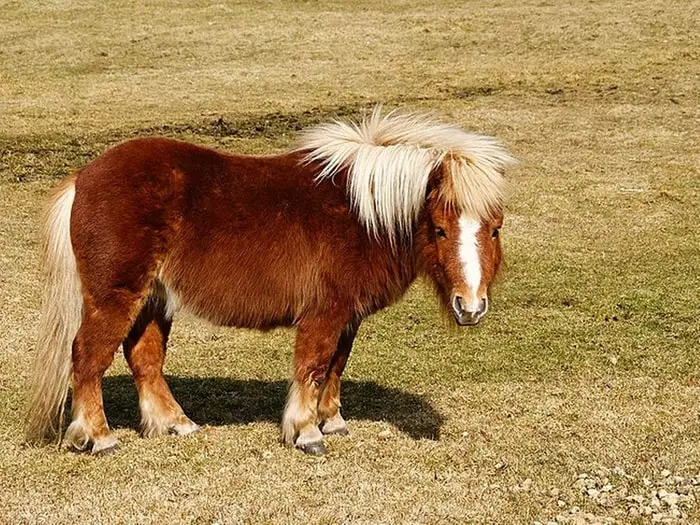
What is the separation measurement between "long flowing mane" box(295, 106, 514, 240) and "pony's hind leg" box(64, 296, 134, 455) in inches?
58.8

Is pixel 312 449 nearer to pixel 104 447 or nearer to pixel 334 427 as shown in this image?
pixel 334 427

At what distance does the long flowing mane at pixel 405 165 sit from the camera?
5531mm

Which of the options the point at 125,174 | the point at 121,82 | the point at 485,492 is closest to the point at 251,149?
the point at 121,82

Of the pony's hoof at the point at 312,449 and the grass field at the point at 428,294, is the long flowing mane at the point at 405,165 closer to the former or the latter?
the pony's hoof at the point at 312,449

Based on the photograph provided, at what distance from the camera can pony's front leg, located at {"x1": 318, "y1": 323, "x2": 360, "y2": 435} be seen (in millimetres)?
6340

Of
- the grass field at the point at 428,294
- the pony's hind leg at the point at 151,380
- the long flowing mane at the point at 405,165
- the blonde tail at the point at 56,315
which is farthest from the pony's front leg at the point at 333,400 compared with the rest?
the blonde tail at the point at 56,315

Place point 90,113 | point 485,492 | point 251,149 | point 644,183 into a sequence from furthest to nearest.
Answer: point 90,113, point 251,149, point 644,183, point 485,492

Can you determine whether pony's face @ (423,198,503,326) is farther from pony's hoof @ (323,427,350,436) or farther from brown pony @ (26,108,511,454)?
pony's hoof @ (323,427,350,436)

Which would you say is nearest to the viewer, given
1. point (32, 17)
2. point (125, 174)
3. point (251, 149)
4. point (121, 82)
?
point (125, 174)

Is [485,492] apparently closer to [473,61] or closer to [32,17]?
[473,61]

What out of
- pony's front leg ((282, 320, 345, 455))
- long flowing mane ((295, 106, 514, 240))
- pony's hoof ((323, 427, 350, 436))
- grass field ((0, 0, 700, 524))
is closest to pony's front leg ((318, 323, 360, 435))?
pony's hoof ((323, 427, 350, 436))

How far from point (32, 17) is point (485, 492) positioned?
22.1m

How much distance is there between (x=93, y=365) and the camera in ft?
18.9

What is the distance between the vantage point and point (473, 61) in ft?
70.3
